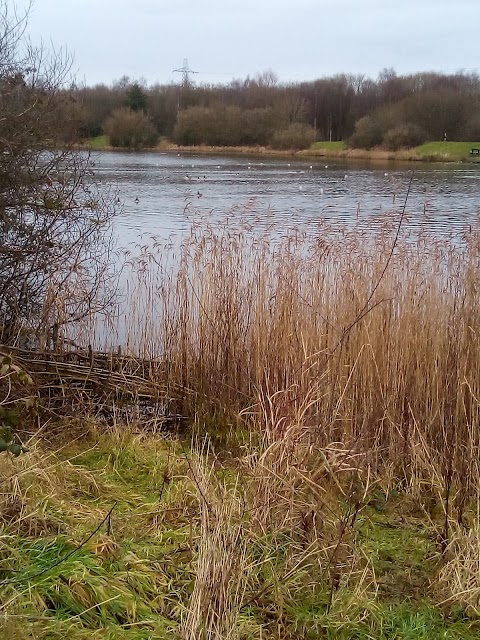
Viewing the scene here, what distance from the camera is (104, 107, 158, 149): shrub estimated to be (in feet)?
163

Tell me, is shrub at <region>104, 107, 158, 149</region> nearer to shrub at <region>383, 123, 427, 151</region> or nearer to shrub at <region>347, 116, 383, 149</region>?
shrub at <region>347, 116, 383, 149</region>

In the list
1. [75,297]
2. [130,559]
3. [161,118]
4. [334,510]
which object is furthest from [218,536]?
[161,118]

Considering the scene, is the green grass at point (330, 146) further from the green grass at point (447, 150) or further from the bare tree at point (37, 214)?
the bare tree at point (37, 214)

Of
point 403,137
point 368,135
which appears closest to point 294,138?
point 368,135

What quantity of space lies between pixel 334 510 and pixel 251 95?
73.1 m

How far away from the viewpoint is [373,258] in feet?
16.2

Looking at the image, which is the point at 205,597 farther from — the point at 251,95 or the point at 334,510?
the point at 251,95

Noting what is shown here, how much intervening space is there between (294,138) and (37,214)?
47.0 metres

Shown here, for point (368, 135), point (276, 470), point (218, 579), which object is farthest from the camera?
point (368, 135)

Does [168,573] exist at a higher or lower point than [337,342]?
lower

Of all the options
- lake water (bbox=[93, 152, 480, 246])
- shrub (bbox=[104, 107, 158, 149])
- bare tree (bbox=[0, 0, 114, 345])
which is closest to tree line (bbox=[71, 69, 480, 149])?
shrub (bbox=[104, 107, 158, 149])

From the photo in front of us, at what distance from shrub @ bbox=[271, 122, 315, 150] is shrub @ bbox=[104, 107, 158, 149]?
971cm

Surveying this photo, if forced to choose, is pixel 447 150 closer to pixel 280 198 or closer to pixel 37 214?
pixel 280 198

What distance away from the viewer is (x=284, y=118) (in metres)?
56.1
